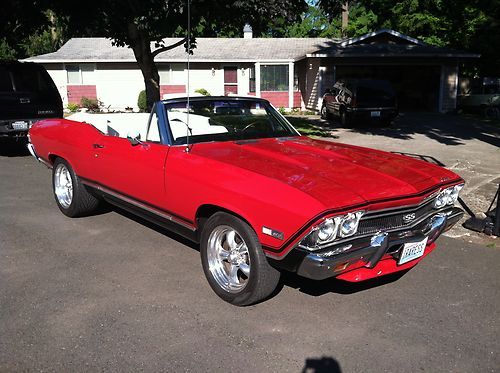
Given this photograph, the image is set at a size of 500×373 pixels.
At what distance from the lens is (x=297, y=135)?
520 centimetres

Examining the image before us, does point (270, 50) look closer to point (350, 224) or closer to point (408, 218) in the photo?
point (408, 218)

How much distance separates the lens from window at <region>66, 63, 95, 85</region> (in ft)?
85.6

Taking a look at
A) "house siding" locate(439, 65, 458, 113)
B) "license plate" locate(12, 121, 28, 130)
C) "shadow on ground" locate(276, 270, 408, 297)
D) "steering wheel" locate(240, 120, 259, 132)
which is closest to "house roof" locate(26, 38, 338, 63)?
"house siding" locate(439, 65, 458, 113)

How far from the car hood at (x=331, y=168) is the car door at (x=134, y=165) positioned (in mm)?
428

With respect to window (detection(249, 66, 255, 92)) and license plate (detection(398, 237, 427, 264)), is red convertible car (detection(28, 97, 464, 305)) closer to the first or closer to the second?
license plate (detection(398, 237, 427, 264))

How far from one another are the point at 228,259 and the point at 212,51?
79.0 ft

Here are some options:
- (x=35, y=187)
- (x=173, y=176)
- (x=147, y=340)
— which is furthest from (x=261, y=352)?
(x=35, y=187)

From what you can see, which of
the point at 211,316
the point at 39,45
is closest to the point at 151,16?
the point at 211,316

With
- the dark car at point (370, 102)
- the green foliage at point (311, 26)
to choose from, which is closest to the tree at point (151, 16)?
the dark car at point (370, 102)

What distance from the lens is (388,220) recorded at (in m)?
3.57

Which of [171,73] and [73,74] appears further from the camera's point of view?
[73,74]

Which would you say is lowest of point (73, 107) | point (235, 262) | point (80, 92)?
point (235, 262)

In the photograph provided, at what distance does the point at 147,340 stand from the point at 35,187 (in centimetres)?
554

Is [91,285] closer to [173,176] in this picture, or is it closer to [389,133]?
[173,176]
